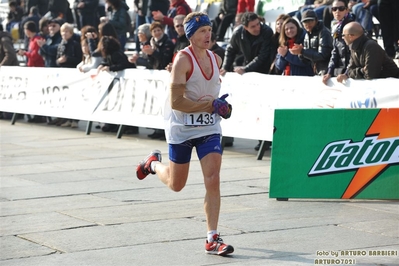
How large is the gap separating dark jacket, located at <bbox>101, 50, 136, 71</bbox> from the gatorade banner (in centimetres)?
692

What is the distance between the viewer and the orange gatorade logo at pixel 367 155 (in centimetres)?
935

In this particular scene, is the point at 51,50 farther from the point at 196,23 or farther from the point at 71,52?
the point at 196,23

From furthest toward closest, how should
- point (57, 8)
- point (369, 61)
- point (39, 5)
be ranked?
1. point (39, 5)
2. point (57, 8)
3. point (369, 61)

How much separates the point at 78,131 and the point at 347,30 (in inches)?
279

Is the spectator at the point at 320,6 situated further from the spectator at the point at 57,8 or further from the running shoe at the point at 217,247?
the running shoe at the point at 217,247

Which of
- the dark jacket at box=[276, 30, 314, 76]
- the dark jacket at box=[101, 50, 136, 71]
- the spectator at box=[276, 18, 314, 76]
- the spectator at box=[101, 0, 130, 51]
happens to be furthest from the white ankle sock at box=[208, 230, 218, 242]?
the spectator at box=[101, 0, 130, 51]

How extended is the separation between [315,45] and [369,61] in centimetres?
149

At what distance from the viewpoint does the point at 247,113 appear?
43.1ft

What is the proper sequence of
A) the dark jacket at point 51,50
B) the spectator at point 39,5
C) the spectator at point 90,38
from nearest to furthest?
the spectator at point 90,38 < the dark jacket at point 51,50 < the spectator at point 39,5

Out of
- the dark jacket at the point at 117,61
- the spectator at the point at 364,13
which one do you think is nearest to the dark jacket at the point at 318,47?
the spectator at the point at 364,13

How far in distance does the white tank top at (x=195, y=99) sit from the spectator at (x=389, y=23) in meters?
7.63

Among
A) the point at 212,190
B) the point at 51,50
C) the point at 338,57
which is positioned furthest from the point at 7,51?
the point at 212,190

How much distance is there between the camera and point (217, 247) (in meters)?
6.94

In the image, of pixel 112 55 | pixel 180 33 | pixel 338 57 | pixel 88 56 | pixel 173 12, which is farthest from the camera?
pixel 173 12
